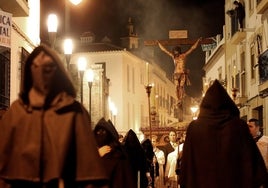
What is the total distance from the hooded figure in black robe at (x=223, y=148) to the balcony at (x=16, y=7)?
1210 centimetres

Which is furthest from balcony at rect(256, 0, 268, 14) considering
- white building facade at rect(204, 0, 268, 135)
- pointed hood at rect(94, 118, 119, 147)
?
pointed hood at rect(94, 118, 119, 147)

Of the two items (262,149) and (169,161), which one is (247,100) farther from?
(262,149)

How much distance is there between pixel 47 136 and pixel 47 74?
44 centimetres

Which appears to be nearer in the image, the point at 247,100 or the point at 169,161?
the point at 169,161

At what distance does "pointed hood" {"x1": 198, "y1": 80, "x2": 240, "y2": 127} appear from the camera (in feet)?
25.7

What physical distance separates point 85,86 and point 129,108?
424 inches

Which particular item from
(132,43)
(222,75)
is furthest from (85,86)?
(132,43)

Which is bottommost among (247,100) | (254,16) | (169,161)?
(169,161)

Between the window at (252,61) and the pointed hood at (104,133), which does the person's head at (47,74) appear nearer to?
the pointed hood at (104,133)

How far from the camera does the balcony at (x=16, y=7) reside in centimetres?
1922

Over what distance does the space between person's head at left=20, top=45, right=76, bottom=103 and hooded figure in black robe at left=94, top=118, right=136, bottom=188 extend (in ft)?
17.9

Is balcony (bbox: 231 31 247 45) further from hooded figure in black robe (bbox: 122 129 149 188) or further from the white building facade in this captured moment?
hooded figure in black robe (bbox: 122 129 149 188)

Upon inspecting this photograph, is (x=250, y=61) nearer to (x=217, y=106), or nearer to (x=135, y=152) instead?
(x=135, y=152)

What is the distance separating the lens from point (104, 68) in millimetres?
60719
